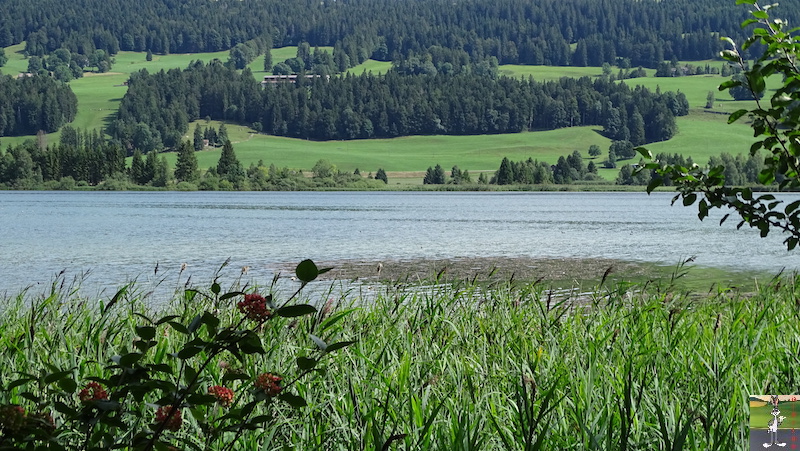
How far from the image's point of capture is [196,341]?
8.18ft

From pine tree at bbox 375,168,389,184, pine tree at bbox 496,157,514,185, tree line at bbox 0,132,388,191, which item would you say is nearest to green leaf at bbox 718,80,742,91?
tree line at bbox 0,132,388,191

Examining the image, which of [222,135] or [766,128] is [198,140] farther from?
[766,128]

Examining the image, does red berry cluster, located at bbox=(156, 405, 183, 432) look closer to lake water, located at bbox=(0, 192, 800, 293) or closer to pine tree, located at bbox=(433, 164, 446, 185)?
lake water, located at bbox=(0, 192, 800, 293)

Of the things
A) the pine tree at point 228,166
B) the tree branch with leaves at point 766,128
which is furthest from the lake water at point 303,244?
the pine tree at point 228,166

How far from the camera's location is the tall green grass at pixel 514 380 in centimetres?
395

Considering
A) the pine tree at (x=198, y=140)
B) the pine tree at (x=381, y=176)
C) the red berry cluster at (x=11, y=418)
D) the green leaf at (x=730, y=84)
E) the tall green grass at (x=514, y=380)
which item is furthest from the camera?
the pine tree at (x=198, y=140)

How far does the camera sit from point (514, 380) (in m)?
4.48

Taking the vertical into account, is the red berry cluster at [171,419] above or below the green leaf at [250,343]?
below

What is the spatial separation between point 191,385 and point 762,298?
705cm

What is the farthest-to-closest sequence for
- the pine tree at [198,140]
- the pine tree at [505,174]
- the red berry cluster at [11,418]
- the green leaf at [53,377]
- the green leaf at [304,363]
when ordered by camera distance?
1. the pine tree at [198,140]
2. the pine tree at [505,174]
3. the green leaf at [304,363]
4. the green leaf at [53,377]
5. the red berry cluster at [11,418]

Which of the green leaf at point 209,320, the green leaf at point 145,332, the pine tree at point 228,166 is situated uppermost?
the green leaf at point 209,320

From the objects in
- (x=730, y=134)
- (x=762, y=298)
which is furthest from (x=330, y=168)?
(x=762, y=298)

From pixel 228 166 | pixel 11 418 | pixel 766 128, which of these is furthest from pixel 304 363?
pixel 228 166

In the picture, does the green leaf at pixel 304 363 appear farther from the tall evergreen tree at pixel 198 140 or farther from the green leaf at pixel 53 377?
the tall evergreen tree at pixel 198 140
